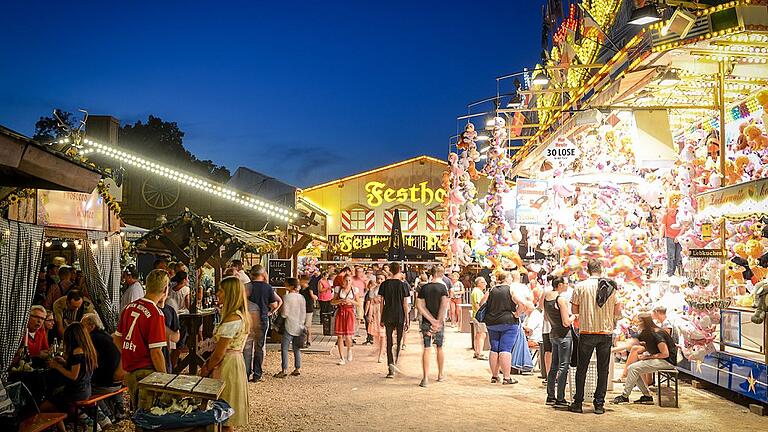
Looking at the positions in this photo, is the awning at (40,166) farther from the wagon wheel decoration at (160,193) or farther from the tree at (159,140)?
the tree at (159,140)

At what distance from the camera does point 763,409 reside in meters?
8.81

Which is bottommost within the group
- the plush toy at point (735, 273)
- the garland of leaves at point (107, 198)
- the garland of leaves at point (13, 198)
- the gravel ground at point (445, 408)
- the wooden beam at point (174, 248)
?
the gravel ground at point (445, 408)

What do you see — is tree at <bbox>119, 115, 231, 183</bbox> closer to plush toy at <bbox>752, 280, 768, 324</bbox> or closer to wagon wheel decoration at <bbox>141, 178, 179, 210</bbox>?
wagon wheel decoration at <bbox>141, 178, 179, 210</bbox>

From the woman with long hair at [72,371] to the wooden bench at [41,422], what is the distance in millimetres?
170

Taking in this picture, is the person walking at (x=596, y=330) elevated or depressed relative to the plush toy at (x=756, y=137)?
depressed

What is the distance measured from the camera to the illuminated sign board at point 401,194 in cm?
4303

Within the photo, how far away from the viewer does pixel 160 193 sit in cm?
2697

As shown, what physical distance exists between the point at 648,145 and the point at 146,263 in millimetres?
16899

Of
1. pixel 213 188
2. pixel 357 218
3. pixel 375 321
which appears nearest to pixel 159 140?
pixel 357 218

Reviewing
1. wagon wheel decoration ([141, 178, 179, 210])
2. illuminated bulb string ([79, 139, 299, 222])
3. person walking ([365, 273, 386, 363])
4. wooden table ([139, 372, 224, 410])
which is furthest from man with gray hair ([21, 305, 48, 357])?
wagon wheel decoration ([141, 178, 179, 210])

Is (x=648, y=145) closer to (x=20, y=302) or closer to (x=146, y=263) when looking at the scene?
(x=20, y=302)

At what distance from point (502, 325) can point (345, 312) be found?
3.72m

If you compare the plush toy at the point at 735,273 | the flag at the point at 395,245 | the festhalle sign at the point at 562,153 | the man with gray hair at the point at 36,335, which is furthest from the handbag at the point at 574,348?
the flag at the point at 395,245

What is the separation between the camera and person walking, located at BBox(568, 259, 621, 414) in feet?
29.0
